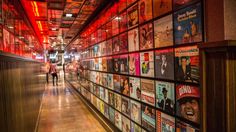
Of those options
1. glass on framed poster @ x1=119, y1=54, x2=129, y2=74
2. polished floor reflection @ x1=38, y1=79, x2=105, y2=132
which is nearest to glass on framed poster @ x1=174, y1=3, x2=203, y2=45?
glass on framed poster @ x1=119, y1=54, x2=129, y2=74

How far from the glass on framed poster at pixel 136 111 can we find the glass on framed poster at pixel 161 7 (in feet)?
4.59

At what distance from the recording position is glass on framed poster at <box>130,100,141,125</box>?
2.81 metres

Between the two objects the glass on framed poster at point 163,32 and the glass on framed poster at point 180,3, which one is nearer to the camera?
the glass on framed poster at point 180,3

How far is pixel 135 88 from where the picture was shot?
115 inches

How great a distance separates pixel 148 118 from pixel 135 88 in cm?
57

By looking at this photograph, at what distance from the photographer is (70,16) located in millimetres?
5742

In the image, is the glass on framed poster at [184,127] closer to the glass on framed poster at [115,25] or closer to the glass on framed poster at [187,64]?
the glass on framed poster at [187,64]

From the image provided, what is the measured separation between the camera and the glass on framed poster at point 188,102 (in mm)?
1595

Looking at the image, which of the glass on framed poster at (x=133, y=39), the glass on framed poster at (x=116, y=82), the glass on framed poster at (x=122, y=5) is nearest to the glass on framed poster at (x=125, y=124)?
the glass on framed poster at (x=116, y=82)

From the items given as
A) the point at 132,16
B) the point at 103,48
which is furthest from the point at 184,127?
the point at 103,48

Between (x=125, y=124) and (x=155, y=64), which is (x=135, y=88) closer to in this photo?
(x=155, y=64)

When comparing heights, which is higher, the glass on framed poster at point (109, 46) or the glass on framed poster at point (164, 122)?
the glass on framed poster at point (109, 46)

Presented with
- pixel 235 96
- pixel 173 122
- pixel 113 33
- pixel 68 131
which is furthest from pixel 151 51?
pixel 68 131

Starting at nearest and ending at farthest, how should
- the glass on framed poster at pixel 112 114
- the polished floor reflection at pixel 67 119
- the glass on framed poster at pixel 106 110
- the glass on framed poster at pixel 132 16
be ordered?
1. the glass on framed poster at pixel 132 16
2. the glass on framed poster at pixel 112 114
3. the glass on framed poster at pixel 106 110
4. the polished floor reflection at pixel 67 119
